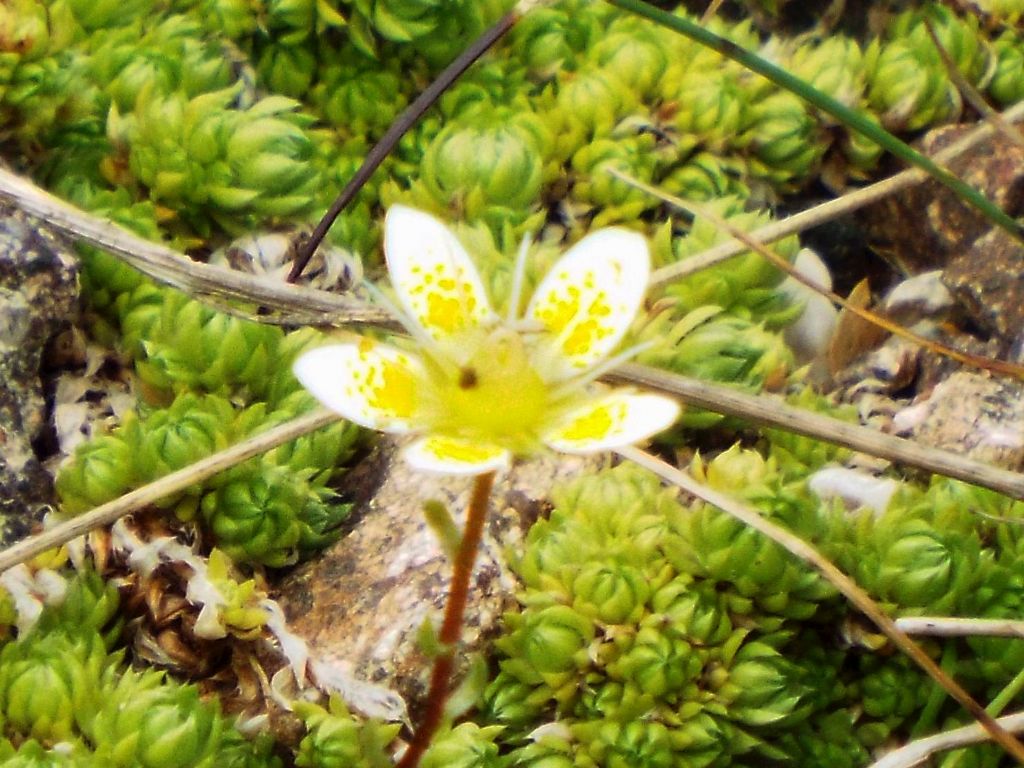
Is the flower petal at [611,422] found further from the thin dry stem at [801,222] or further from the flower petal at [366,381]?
the thin dry stem at [801,222]

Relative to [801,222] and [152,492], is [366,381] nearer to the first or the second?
[152,492]

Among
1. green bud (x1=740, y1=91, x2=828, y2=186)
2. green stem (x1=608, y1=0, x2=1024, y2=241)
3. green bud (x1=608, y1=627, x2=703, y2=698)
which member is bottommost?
green bud (x1=608, y1=627, x2=703, y2=698)

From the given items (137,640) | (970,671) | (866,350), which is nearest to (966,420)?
(866,350)

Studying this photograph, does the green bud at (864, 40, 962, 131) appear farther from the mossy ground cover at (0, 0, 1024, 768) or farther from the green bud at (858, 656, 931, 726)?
the green bud at (858, 656, 931, 726)

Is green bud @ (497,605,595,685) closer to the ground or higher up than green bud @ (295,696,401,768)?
higher up

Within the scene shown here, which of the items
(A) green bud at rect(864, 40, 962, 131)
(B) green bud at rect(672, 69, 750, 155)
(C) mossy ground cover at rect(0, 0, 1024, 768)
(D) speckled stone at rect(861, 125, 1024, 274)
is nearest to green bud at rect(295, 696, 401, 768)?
(C) mossy ground cover at rect(0, 0, 1024, 768)

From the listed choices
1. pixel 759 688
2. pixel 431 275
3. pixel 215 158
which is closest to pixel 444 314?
pixel 431 275
